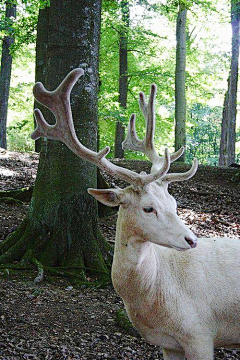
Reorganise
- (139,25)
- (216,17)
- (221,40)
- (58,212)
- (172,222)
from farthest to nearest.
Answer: (221,40) → (139,25) → (216,17) → (58,212) → (172,222)

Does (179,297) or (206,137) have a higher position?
(206,137)

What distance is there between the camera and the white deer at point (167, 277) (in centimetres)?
331

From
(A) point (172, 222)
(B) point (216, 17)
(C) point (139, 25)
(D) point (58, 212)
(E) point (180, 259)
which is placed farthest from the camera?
(C) point (139, 25)

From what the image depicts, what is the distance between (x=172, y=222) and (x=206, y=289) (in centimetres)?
64

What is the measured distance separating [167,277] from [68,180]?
7.91ft

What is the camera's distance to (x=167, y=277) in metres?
3.56

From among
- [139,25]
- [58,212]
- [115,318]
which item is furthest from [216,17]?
[115,318]

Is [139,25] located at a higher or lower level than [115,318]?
higher

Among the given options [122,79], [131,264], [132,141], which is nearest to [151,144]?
[132,141]

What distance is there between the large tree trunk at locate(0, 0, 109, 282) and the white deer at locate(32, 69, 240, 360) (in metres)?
2.00

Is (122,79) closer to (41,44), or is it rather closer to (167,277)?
(41,44)

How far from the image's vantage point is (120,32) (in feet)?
54.6

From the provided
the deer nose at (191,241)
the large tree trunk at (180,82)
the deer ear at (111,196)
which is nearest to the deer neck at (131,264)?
the deer ear at (111,196)

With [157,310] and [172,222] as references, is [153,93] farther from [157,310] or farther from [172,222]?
[157,310]
